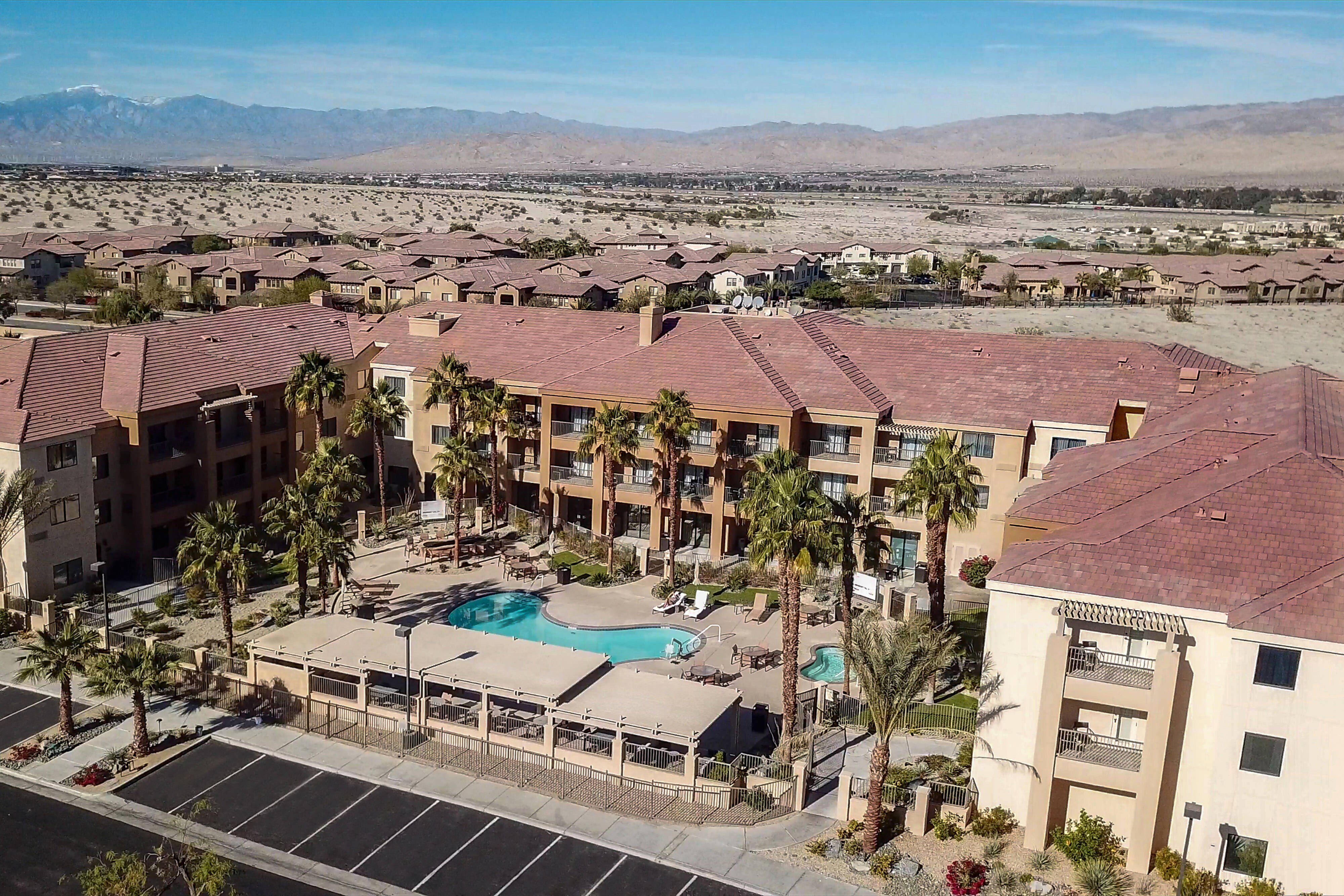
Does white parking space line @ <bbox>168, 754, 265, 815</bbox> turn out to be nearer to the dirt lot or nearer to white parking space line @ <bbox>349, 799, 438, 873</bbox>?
white parking space line @ <bbox>349, 799, 438, 873</bbox>

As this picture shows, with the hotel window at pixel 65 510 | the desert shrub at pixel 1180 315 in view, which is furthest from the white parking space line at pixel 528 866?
the desert shrub at pixel 1180 315

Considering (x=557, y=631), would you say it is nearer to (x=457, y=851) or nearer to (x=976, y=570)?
(x=457, y=851)

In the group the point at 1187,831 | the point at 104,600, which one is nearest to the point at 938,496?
the point at 1187,831

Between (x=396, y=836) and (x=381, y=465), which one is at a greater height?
(x=381, y=465)

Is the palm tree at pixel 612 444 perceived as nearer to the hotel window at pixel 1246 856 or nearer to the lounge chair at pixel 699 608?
the lounge chair at pixel 699 608

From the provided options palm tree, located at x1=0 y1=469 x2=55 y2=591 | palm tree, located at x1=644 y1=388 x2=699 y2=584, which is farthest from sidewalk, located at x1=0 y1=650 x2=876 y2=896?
palm tree, located at x1=644 y1=388 x2=699 y2=584

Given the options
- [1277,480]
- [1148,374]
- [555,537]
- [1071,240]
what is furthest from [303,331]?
[1071,240]

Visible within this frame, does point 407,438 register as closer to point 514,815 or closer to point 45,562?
point 45,562
